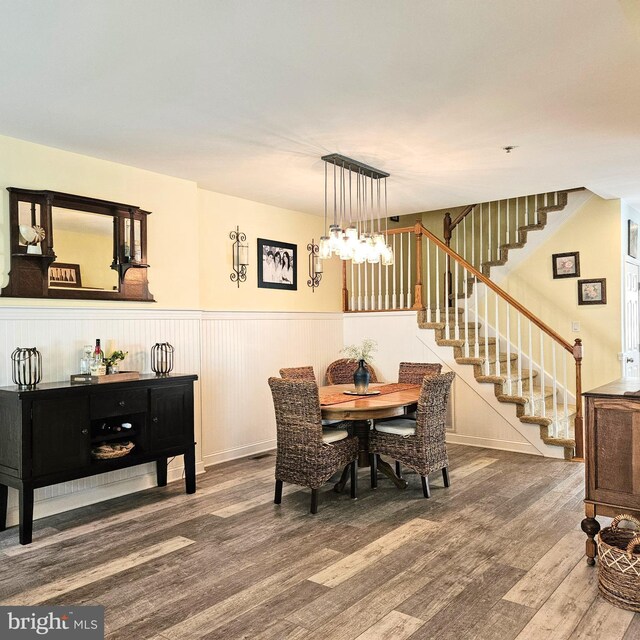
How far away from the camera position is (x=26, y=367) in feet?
12.1

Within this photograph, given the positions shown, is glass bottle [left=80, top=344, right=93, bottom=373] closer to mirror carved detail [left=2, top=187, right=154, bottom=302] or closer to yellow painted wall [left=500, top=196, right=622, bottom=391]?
mirror carved detail [left=2, top=187, right=154, bottom=302]

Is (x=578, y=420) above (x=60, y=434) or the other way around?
the other way around

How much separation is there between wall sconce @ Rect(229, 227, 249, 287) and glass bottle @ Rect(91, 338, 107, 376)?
1.80 metres

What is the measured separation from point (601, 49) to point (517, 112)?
79cm

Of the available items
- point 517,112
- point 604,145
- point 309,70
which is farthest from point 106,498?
point 604,145

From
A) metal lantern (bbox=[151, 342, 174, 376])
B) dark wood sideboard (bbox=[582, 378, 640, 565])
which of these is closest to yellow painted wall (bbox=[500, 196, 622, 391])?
dark wood sideboard (bbox=[582, 378, 640, 565])

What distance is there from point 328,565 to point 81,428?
1.89 meters

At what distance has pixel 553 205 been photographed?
6.59 m

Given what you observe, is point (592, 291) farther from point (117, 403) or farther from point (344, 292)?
point (117, 403)

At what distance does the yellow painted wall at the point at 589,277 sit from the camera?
611 cm

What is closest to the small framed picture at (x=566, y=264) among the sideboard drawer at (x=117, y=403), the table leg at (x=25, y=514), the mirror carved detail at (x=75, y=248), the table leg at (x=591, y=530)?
the table leg at (x=591, y=530)

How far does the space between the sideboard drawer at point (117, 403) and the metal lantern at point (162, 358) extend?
0.43 metres

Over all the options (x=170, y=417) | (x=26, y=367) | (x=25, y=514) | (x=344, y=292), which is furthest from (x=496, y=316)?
(x=25, y=514)

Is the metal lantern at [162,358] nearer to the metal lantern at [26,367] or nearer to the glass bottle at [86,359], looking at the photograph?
the glass bottle at [86,359]
